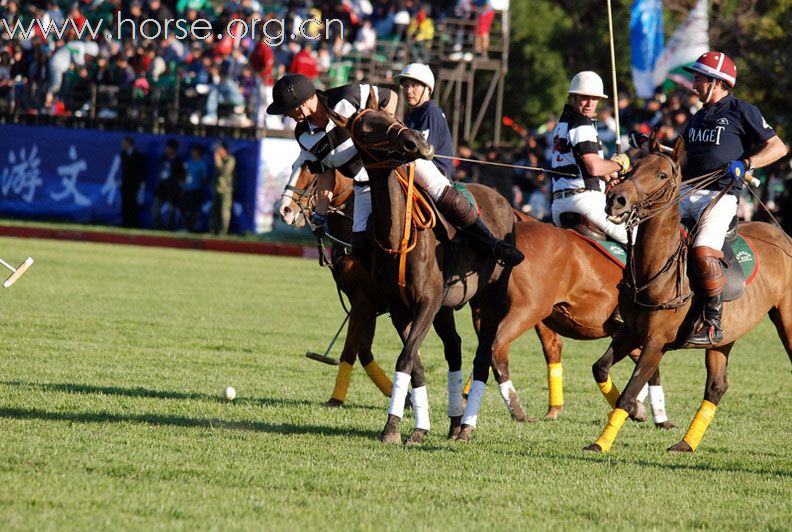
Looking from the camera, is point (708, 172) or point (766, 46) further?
point (766, 46)

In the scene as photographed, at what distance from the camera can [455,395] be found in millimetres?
8164

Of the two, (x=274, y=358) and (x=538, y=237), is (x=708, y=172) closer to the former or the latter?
(x=538, y=237)

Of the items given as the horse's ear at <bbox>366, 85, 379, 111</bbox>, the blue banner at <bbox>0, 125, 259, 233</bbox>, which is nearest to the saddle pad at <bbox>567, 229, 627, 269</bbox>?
the horse's ear at <bbox>366, 85, 379, 111</bbox>

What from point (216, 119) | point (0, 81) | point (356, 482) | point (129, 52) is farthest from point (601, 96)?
point (0, 81)

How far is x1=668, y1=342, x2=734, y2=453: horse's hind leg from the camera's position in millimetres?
8062

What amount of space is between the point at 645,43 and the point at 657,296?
61.0ft

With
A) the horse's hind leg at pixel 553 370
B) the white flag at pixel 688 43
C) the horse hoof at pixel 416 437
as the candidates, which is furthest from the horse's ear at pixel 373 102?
the white flag at pixel 688 43

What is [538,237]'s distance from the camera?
29.9ft

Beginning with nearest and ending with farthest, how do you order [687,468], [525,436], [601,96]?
[687,468], [525,436], [601,96]

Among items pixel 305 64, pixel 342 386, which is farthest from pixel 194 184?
pixel 342 386

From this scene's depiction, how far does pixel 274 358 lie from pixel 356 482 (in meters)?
5.43

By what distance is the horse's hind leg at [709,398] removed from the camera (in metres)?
8.06

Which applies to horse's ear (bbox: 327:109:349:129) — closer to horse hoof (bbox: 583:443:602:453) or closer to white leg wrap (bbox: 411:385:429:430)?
white leg wrap (bbox: 411:385:429:430)

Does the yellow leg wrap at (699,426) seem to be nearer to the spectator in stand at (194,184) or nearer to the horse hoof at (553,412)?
the horse hoof at (553,412)
